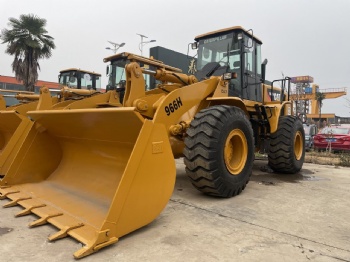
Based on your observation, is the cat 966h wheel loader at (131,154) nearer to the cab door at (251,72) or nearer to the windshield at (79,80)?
the cab door at (251,72)

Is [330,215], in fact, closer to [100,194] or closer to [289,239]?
[289,239]

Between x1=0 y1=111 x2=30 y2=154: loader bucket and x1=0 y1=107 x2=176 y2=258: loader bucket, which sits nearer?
x1=0 y1=107 x2=176 y2=258: loader bucket

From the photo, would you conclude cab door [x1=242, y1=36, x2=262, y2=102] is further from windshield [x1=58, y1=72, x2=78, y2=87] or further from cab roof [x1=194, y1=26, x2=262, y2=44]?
windshield [x1=58, y1=72, x2=78, y2=87]

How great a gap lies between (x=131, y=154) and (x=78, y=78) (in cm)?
1005

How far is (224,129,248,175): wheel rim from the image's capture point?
4234mm

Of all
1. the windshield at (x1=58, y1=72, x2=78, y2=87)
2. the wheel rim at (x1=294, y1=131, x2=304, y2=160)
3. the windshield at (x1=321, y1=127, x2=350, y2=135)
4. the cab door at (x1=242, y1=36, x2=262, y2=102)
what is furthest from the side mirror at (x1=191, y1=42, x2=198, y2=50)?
the windshield at (x1=321, y1=127, x2=350, y2=135)

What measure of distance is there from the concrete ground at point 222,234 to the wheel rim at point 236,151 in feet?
1.49

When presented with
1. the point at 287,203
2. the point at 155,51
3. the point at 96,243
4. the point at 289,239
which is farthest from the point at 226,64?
the point at 155,51

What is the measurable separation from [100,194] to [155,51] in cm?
1206

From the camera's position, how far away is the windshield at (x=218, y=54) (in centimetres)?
536

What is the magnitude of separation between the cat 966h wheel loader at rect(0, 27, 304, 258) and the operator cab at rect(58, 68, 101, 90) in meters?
7.77

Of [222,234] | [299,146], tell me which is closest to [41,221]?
[222,234]

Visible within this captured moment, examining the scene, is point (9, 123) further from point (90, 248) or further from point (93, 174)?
point (90, 248)

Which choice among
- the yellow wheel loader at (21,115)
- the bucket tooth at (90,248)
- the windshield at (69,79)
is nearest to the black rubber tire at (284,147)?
the yellow wheel loader at (21,115)
